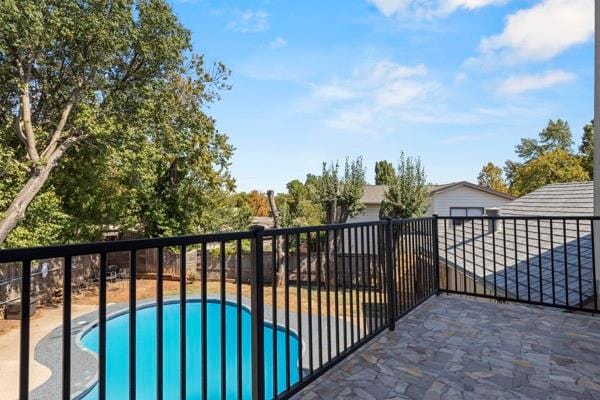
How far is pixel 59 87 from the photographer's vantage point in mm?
9844

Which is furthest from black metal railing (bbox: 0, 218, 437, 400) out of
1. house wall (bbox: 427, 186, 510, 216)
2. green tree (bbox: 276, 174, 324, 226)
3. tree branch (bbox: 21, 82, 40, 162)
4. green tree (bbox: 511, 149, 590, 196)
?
green tree (bbox: 511, 149, 590, 196)

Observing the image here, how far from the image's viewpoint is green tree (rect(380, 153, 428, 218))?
561 inches

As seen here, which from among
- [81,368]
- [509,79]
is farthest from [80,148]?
[509,79]

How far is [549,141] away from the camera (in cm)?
3016

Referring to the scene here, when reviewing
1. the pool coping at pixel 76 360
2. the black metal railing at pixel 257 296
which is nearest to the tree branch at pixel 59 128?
the pool coping at pixel 76 360

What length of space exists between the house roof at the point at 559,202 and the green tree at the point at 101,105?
32.3ft

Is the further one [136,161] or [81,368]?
[136,161]

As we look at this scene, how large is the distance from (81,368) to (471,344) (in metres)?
5.61

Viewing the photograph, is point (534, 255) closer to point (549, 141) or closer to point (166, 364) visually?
point (166, 364)

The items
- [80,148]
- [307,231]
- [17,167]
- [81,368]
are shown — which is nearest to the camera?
[307,231]

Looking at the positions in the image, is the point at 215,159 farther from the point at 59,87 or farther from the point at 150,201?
the point at 59,87

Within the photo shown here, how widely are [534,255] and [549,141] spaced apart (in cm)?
3000

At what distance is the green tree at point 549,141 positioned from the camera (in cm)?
2928

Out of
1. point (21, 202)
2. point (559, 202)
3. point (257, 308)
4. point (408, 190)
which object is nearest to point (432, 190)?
point (408, 190)
